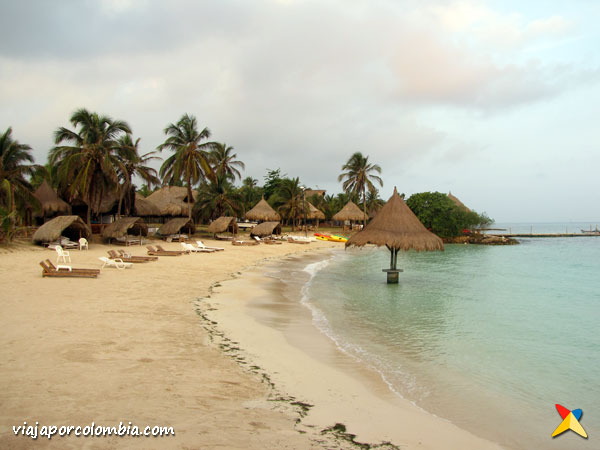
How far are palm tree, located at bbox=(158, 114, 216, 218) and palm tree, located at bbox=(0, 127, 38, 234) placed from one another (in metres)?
8.55

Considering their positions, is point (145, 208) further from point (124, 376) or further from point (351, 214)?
point (124, 376)

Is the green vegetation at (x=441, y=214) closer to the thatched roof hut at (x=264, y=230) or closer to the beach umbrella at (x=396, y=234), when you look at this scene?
the thatched roof hut at (x=264, y=230)

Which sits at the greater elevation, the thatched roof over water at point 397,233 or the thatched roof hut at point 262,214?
the thatched roof hut at point 262,214

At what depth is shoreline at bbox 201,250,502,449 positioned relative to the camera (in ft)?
12.1

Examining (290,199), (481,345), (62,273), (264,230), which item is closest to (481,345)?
(481,345)

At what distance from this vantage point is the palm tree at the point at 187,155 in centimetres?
2741

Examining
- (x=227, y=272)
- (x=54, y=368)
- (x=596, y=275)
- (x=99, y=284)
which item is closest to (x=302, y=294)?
(x=227, y=272)

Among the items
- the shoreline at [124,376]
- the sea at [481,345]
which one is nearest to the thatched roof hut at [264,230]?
the sea at [481,345]

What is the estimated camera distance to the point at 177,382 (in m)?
4.23

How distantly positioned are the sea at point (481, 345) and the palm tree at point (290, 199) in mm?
25118

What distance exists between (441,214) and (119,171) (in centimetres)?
3354

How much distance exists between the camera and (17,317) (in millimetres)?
6242

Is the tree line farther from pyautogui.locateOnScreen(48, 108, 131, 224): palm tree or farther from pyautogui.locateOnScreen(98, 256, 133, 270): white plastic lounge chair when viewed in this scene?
pyautogui.locateOnScreen(98, 256, 133, 270): white plastic lounge chair

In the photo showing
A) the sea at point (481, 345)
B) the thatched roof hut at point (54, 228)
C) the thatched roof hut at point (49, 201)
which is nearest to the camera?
the sea at point (481, 345)
